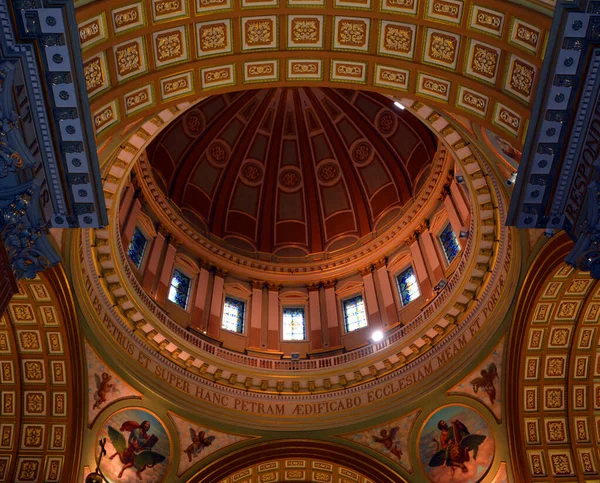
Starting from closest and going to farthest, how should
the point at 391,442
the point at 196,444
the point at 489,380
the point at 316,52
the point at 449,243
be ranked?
the point at 316,52
the point at 489,380
the point at 196,444
the point at 391,442
the point at 449,243

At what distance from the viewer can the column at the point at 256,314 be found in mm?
26734

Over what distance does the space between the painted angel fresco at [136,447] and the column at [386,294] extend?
9472mm

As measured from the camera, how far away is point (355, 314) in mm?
27656

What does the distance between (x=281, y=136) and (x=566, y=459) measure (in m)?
19.7

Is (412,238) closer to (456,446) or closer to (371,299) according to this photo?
(371,299)

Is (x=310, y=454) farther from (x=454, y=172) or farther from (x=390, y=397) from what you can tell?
(x=454, y=172)

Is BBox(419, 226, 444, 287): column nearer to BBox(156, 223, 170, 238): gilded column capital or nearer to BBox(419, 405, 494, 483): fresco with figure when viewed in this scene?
BBox(419, 405, 494, 483): fresco with figure

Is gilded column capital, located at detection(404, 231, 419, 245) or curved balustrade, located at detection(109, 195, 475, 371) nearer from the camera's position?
curved balustrade, located at detection(109, 195, 475, 371)

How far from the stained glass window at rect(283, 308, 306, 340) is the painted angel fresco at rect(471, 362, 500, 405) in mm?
8165

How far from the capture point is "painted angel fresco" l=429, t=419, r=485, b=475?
2192cm

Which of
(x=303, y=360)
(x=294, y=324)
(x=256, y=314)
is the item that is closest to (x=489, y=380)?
(x=303, y=360)

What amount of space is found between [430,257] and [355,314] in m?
4.12

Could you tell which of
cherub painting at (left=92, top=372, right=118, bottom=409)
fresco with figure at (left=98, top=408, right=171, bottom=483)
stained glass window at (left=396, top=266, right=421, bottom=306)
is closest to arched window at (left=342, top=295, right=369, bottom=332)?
stained glass window at (left=396, top=266, right=421, bottom=306)

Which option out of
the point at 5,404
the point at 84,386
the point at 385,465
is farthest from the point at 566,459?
the point at 5,404
